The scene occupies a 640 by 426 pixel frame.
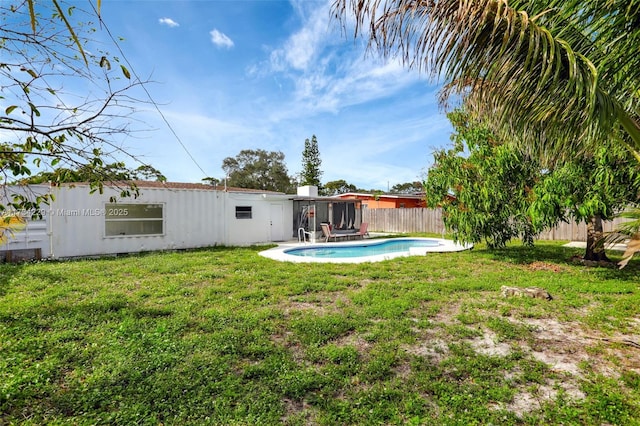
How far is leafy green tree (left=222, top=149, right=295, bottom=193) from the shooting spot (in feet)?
147

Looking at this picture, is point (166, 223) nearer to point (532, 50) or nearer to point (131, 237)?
point (131, 237)

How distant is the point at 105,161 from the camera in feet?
7.62

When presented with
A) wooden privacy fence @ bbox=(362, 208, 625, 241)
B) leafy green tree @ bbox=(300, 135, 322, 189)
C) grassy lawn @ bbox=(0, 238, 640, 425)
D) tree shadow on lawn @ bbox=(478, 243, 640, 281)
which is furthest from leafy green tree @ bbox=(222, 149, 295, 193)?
grassy lawn @ bbox=(0, 238, 640, 425)

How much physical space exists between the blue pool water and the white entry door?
3.23 meters

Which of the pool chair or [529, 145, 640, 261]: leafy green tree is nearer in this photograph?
[529, 145, 640, 261]: leafy green tree

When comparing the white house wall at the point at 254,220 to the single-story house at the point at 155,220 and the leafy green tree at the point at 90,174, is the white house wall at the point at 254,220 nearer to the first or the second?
the single-story house at the point at 155,220

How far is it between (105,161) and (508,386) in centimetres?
400

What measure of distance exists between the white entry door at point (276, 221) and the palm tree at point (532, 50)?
47.8ft

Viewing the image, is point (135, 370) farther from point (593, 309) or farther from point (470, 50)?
point (593, 309)

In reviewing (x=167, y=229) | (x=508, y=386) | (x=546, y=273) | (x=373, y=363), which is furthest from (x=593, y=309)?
(x=167, y=229)

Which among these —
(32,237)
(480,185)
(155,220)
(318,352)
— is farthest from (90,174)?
(155,220)

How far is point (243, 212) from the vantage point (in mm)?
15867

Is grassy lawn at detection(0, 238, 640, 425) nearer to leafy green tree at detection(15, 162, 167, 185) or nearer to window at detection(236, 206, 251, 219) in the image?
leafy green tree at detection(15, 162, 167, 185)

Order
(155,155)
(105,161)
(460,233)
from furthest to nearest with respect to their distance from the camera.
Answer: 1. (460,233)
2. (155,155)
3. (105,161)
